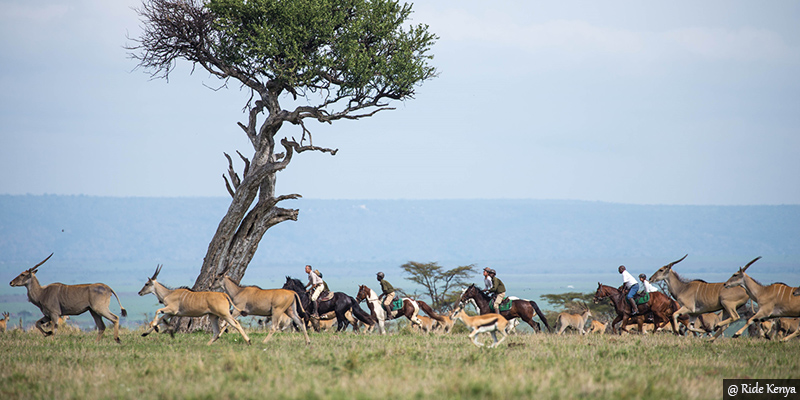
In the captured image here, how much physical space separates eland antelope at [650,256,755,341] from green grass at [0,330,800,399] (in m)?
1.42

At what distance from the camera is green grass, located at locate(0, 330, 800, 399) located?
10.7 meters

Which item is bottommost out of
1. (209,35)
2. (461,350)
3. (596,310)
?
(596,310)

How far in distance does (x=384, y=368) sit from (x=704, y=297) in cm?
1160

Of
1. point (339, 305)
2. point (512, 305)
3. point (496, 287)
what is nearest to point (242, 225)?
point (339, 305)

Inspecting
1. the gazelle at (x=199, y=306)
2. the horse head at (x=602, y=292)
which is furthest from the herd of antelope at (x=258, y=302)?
the horse head at (x=602, y=292)

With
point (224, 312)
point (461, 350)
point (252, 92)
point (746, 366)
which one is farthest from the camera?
point (252, 92)

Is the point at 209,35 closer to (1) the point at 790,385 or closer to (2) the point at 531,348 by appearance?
(2) the point at 531,348

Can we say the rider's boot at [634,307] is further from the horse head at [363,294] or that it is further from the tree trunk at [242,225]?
the tree trunk at [242,225]

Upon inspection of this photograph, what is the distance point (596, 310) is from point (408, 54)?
34011mm

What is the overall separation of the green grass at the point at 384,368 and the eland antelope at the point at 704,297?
4.64 ft

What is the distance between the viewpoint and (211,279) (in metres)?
23.9

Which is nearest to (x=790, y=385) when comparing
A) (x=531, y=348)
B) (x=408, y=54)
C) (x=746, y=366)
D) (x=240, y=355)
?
(x=746, y=366)

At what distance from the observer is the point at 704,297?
66.5 ft

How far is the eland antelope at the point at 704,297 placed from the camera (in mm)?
19673
